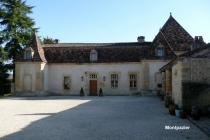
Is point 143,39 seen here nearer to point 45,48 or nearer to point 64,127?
point 45,48

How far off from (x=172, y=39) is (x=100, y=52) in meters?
8.07

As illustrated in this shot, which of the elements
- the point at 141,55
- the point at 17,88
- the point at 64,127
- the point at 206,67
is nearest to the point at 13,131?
the point at 64,127

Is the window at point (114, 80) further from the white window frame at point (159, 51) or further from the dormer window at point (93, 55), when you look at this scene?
the white window frame at point (159, 51)

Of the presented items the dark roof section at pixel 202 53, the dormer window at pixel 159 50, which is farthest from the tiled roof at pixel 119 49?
the dark roof section at pixel 202 53

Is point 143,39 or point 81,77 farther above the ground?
point 143,39

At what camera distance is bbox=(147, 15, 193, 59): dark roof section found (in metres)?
22.2

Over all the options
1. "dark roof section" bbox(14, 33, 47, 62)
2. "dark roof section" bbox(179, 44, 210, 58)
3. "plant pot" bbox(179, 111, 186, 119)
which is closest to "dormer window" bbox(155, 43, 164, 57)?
"dark roof section" bbox(14, 33, 47, 62)

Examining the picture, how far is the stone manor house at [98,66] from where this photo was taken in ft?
72.9

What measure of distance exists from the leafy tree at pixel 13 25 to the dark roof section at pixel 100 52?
3651 millimetres

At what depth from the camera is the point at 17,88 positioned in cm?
2262

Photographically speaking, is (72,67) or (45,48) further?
(45,48)

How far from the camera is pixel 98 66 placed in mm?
24219

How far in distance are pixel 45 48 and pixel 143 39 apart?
11953 mm


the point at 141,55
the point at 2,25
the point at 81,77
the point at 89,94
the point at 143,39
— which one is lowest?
the point at 89,94
